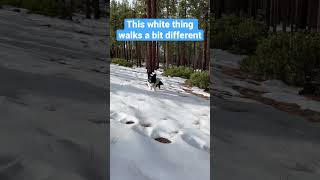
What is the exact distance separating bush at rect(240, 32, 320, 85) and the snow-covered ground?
76.5 inches

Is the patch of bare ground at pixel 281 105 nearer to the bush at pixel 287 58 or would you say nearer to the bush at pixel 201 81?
the bush at pixel 287 58

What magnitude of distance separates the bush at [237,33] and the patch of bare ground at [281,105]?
1605mm

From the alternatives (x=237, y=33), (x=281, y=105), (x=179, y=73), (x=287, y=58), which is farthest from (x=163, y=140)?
(x=179, y=73)

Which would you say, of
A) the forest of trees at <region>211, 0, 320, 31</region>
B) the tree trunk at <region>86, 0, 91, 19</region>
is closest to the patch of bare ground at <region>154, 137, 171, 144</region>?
the forest of trees at <region>211, 0, 320, 31</region>

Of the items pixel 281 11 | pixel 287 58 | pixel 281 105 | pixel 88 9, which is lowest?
pixel 281 105

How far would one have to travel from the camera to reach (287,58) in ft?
23.5

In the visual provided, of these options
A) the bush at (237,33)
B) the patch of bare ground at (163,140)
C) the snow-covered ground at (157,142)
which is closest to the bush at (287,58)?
the bush at (237,33)

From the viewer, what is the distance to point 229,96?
7277 mm

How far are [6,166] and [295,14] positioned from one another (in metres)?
9.75

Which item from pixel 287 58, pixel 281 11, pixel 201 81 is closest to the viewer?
pixel 287 58

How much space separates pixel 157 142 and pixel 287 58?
4476 millimetres

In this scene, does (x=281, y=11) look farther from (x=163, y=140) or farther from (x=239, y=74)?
(x=163, y=140)

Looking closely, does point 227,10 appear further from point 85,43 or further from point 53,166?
point 53,166

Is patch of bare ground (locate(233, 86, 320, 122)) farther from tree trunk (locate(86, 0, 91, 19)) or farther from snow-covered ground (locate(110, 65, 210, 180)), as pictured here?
tree trunk (locate(86, 0, 91, 19))
